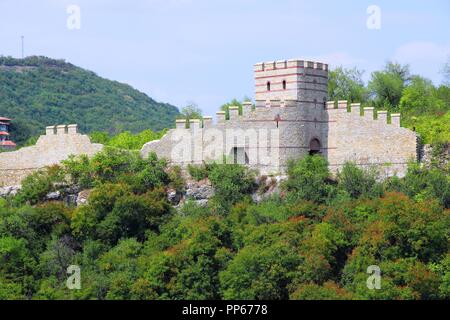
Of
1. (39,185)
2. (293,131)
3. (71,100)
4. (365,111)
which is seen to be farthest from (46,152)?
(71,100)

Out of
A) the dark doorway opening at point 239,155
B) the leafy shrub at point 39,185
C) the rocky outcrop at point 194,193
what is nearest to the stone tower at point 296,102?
the dark doorway opening at point 239,155

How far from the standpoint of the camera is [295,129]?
1825 inches

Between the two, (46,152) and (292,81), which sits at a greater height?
(292,81)

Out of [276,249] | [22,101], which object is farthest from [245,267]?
[22,101]

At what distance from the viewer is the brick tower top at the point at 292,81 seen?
1828 inches

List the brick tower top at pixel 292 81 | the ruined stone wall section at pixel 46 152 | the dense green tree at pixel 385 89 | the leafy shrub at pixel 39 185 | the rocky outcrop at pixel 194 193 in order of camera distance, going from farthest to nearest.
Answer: the dense green tree at pixel 385 89
the ruined stone wall section at pixel 46 152
the leafy shrub at pixel 39 185
the rocky outcrop at pixel 194 193
the brick tower top at pixel 292 81

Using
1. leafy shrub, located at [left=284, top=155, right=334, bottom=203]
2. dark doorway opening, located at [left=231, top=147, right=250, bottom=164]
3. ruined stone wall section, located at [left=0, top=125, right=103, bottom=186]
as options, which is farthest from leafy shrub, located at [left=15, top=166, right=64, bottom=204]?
leafy shrub, located at [left=284, top=155, right=334, bottom=203]

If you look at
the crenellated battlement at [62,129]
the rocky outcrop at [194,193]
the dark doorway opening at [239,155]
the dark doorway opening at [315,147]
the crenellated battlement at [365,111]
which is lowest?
the rocky outcrop at [194,193]

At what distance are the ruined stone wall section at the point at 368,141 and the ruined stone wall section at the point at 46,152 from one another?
9.01 m

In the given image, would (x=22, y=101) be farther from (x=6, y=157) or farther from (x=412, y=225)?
(x=412, y=225)

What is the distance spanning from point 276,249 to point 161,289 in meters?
3.97

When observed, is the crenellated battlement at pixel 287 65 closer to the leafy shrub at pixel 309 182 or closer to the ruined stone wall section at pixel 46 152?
the leafy shrub at pixel 309 182

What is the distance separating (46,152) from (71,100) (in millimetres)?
50472

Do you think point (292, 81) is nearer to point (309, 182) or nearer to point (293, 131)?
point (293, 131)
